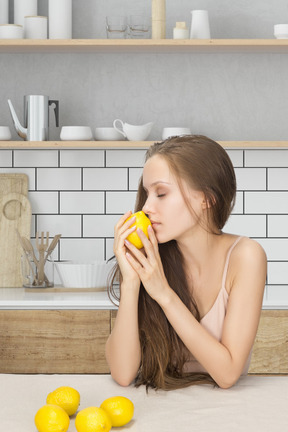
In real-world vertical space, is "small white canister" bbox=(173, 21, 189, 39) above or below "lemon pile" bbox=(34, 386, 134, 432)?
above

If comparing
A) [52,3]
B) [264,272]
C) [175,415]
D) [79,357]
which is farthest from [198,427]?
[52,3]

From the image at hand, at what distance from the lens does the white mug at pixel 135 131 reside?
125 inches

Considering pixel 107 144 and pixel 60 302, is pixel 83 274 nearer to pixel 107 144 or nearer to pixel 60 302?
pixel 60 302

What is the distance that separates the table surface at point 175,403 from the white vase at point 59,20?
2088 millimetres

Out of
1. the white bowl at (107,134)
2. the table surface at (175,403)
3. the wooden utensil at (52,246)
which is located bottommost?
the wooden utensil at (52,246)

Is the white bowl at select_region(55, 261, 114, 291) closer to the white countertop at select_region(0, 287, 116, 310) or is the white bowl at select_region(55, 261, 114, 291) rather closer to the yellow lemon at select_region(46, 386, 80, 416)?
the white countertop at select_region(0, 287, 116, 310)

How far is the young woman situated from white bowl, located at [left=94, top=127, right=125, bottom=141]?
5.02 feet

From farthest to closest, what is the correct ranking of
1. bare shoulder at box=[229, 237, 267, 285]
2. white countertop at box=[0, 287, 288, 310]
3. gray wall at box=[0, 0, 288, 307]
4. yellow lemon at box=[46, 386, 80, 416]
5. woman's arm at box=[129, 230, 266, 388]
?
1. gray wall at box=[0, 0, 288, 307]
2. white countertop at box=[0, 287, 288, 310]
3. bare shoulder at box=[229, 237, 267, 285]
4. woman's arm at box=[129, 230, 266, 388]
5. yellow lemon at box=[46, 386, 80, 416]

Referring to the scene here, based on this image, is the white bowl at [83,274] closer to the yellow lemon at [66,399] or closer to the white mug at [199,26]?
the white mug at [199,26]

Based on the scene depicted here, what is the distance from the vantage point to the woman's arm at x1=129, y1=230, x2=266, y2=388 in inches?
59.2

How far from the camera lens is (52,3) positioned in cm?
327

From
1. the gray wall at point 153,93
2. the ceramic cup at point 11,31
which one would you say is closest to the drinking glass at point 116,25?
the gray wall at point 153,93

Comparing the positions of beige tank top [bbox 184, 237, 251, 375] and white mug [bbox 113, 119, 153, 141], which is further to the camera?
white mug [bbox 113, 119, 153, 141]

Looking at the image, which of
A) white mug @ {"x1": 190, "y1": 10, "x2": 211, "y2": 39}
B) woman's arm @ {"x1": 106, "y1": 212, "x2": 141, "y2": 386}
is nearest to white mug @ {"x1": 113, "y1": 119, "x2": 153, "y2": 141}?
white mug @ {"x1": 190, "y1": 10, "x2": 211, "y2": 39}
